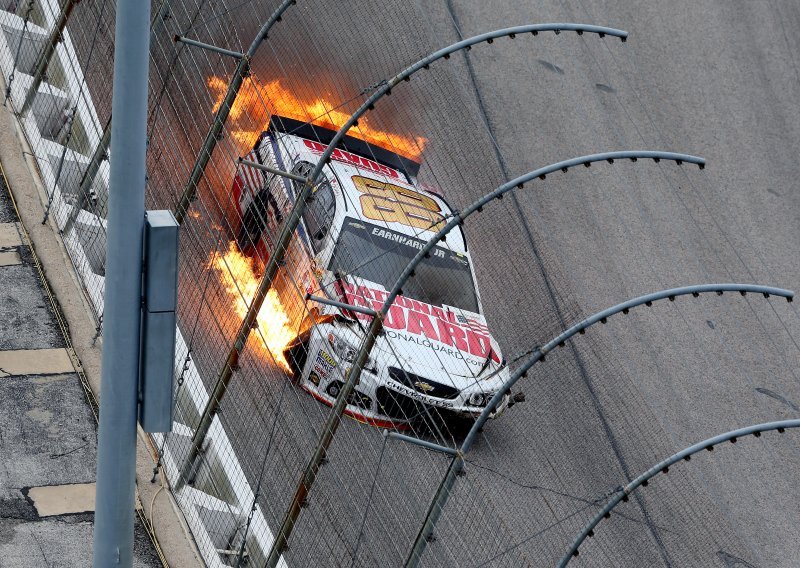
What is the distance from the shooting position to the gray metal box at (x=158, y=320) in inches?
221

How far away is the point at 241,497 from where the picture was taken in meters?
8.55

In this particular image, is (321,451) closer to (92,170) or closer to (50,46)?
(92,170)

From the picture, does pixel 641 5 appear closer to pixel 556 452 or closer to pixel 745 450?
pixel 745 450

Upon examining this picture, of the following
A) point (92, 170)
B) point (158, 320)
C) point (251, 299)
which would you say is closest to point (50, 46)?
point (92, 170)

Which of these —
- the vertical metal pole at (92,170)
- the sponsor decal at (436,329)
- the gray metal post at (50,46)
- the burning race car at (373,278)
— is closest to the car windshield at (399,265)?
the burning race car at (373,278)

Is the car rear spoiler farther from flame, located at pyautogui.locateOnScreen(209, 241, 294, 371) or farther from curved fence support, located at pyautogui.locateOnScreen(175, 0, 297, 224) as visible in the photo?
flame, located at pyautogui.locateOnScreen(209, 241, 294, 371)

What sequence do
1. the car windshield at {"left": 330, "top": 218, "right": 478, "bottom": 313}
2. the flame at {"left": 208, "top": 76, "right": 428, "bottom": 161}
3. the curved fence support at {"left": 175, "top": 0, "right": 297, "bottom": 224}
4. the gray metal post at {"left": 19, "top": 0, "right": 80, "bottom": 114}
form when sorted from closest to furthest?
the curved fence support at {"left": 175, "top": 0, "right": 297, "bottom": 224}, the flame at {"left": 208, "top": 76, "right": 428, "bottom": 161}, the gray metal post at {"left": 19, "top": 0, "right": 80, "bottom": 114}, the car windshield at {"left": 330, "top": 218, "right": 478, "bottom": 313}

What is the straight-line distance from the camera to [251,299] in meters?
8.82

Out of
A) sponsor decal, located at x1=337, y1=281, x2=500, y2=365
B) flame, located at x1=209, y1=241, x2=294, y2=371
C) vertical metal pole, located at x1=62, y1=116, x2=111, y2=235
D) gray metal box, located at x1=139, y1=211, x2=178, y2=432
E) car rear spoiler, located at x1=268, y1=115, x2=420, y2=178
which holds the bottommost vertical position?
gray metal box, located at x1=139, y1=211, x2=178, y2=432

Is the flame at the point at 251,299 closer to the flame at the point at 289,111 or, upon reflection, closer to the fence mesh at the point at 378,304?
the fence mesh at the point at 378,304

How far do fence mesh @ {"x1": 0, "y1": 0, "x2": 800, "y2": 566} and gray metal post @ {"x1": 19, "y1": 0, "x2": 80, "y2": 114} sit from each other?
0.06 metres

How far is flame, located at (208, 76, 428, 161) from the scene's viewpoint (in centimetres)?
955

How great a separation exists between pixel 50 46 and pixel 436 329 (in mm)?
4252

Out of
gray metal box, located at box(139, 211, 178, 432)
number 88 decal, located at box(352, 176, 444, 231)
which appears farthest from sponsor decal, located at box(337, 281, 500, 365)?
gray metal box, located at box(139, 211, 178, 432)
